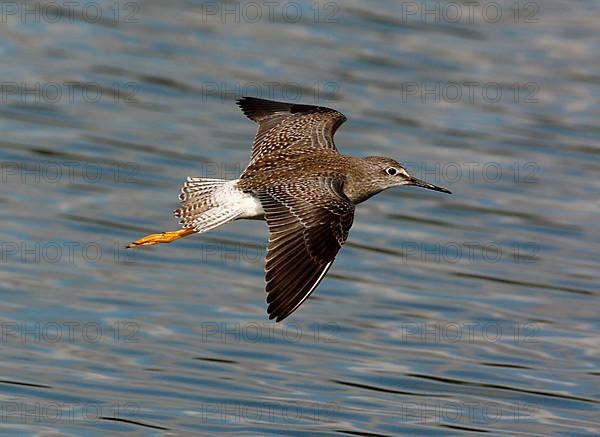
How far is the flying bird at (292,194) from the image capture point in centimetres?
1020

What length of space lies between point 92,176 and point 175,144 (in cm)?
157

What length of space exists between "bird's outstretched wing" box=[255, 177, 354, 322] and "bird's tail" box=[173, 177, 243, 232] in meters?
0.34

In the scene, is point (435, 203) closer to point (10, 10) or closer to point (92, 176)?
point (92, 176)

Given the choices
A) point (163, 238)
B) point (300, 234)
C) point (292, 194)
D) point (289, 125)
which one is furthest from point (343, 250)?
point (300, 234)

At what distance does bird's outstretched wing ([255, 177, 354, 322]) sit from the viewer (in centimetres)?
992

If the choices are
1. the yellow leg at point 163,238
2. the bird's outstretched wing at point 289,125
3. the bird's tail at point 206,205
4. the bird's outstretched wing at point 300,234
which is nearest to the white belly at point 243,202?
the bird's tail at point 206,205

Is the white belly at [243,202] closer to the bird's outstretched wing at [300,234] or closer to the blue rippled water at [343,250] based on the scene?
the bird's outstretched wing at [300,234]

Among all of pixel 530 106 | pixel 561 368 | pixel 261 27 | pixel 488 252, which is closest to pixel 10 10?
pixel 261 27

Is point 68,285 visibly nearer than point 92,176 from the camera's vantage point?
Yes

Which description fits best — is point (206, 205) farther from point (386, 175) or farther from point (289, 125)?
point (289, 125)

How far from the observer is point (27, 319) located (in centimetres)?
1334

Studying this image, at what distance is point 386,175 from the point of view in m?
12.2

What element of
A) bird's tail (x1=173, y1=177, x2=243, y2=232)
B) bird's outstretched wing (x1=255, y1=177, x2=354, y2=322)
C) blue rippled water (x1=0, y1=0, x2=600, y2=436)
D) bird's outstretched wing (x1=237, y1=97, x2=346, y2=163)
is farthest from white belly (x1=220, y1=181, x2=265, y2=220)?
blue rippled water (x1=0, y1=0, x2=600, y2=436)

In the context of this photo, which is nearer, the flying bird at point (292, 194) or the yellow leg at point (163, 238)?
the flying bird at point (292, 194)
